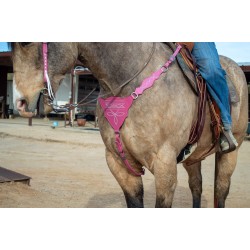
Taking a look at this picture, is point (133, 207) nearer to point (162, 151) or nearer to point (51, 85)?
point (162, 151)

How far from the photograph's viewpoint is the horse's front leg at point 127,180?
8.45 feet

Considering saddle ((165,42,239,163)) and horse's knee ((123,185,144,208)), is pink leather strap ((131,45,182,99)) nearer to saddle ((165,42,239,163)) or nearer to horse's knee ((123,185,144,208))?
saddle ((165,42,239,163))

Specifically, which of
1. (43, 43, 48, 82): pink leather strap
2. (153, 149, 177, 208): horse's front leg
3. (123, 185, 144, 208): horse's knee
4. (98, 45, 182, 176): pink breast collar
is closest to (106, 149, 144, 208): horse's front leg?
(123, 185, 144, 208): horse's knee

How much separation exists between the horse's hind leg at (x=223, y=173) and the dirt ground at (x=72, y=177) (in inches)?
40.9

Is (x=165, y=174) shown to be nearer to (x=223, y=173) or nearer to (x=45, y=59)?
(x=45, y=59)

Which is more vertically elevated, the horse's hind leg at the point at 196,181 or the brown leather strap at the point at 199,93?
the brown leather strap at the point at 199,93

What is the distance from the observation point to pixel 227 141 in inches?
115

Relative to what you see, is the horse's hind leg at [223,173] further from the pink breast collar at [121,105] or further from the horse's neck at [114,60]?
the horse's neck at [114,60]

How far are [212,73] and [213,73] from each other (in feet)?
0.03

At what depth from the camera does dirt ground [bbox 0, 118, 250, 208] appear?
4.41 m

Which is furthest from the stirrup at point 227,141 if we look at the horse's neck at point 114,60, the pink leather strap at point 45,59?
the pink leather strap at point 45,59

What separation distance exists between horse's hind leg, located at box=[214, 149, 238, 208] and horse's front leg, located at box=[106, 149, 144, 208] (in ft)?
3.89

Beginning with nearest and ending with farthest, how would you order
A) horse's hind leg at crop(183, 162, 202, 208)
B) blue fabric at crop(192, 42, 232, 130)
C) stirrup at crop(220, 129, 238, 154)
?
blue fabric at crop(192, 42, 232, 130) < stirrup at crop(220, 129, 238, 154) < horse's hind leg at crop(183, 162, 202, 208)
